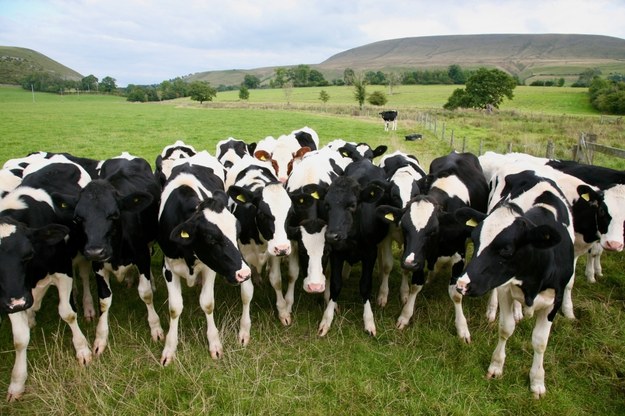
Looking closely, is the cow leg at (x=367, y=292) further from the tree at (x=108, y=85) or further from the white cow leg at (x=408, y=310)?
the tree at (x=108, y=85)

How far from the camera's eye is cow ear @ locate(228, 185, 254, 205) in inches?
224

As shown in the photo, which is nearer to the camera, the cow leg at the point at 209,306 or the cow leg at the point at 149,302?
the cow leg at the point at 209,306

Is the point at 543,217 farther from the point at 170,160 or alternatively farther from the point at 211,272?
the point at 170,160

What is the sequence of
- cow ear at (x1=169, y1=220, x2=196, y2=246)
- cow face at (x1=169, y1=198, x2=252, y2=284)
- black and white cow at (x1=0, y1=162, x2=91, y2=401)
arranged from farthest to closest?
cow face at (x1=169, y1=198, x2=252, y2=284), cow ear at (x1=169, y1=220, x2=196, y2=246), black and white cow at (x1=0, y1=162, x2=91, y2=401)

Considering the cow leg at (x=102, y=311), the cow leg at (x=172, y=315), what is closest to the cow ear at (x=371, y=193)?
the cow leg at (x=172, y=315)

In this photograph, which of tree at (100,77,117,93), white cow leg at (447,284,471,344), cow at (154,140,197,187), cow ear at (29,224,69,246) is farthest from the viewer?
tree at (100,77,117,93)

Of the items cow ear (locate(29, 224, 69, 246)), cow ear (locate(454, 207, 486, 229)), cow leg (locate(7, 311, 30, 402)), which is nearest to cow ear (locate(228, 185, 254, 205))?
cow ear (locate(29, 224, 69, 246))

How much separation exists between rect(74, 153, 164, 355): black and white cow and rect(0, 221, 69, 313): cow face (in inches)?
15.2

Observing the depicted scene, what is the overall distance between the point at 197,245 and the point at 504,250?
126 inches

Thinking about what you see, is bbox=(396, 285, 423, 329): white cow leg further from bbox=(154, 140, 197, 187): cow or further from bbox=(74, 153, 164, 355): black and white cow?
bbox=(154, 140, 197, 187): cow

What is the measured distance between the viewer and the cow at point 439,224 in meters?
5.20

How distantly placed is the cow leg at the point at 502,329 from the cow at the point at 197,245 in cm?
281

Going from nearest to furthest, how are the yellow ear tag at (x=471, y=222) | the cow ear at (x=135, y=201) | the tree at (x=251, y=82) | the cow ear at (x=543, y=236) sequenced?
1. the cow ear at (x=543, y=236)
2. the yellow ear tag at (x=471, y=222)
3. the cow ear at (x=135, y=201)
4. the tree at (x=251, y=82)

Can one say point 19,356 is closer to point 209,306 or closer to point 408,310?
point 209,306
